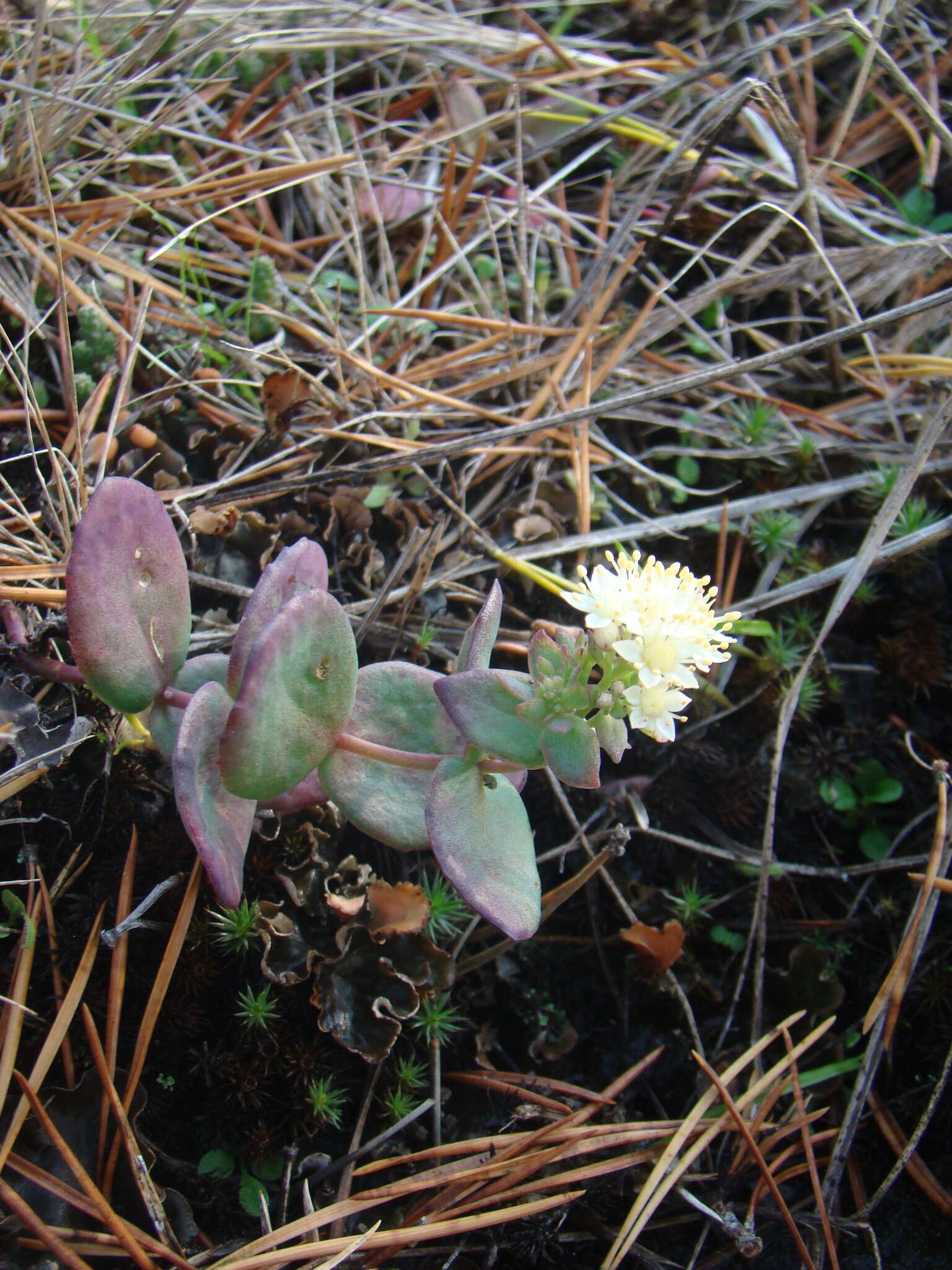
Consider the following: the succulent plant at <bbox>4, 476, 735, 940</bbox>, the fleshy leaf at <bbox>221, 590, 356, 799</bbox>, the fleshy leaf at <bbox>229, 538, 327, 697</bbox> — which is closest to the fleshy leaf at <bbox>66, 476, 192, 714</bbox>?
the succulent plant at <bbox>4, 476, 735, 940</bbox>

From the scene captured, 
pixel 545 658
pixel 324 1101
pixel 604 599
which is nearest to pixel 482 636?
pixel 545 658

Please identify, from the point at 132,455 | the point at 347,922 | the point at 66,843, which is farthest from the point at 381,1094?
the point at 132,455

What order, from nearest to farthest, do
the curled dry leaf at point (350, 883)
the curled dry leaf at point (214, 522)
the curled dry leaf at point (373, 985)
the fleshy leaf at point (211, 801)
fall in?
the fleshy leaf at point (211, 801) → the curled dry leaf at point (373, 985) → the curled dry leaf at point (350, 883) → the curled dry leaf at point (214, 522)

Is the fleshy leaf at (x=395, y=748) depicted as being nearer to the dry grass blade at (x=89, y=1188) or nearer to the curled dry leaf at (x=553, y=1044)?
the curled dry leaf at (x=553, y=1044)

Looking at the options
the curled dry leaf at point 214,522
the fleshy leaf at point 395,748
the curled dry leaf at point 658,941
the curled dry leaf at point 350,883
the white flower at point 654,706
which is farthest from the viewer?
the curled dry leaf at point 214,522

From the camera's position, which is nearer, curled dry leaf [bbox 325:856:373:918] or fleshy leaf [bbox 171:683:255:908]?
fleshy leaf [bbox 171:683:255:908]

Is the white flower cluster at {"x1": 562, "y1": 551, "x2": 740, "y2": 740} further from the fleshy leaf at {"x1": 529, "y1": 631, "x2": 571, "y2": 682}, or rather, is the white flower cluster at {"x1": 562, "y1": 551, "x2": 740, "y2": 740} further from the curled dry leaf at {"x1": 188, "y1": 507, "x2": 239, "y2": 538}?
the curled dry leaf at {"x1": 188, "y1": 507, "x2": 239, "y2": 538}

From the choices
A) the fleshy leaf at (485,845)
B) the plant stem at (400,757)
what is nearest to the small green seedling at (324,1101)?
the fleshy leaf at (485,845)
